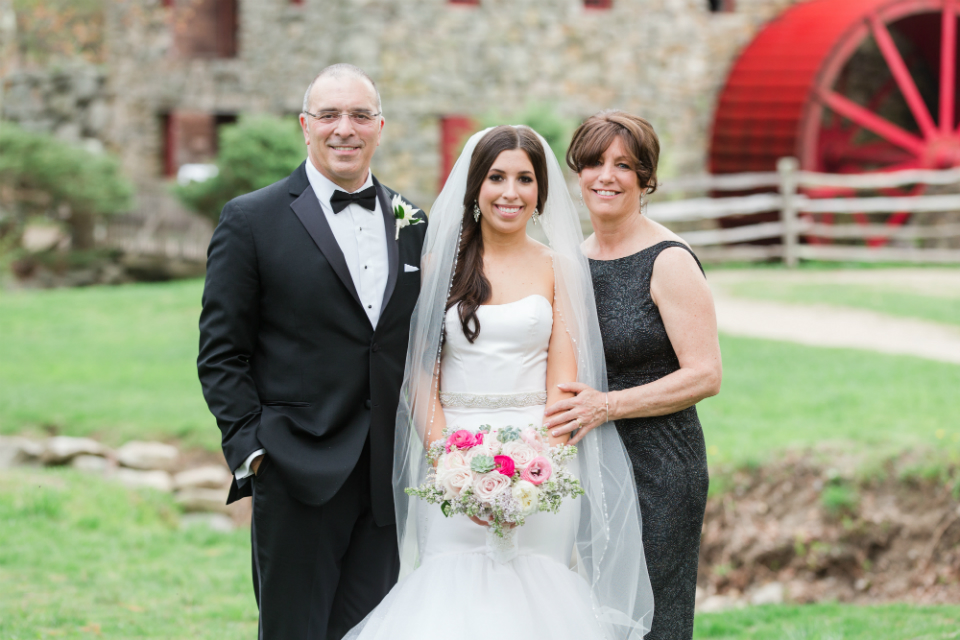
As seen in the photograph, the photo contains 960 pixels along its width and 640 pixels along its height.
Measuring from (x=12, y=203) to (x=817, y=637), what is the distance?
1453 centimetres

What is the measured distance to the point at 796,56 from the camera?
15383mm

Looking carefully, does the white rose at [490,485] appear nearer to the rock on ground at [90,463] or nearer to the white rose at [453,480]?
the white rose at [453,480]

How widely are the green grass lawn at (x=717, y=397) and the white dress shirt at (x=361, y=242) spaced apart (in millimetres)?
3859

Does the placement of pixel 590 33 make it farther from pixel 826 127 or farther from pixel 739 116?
pixel 826 127

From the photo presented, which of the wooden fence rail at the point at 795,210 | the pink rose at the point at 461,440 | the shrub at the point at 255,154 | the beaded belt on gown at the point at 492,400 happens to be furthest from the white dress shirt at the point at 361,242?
the wooden fence rail at the point at 795,210

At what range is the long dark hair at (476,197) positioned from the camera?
3307 millimetres

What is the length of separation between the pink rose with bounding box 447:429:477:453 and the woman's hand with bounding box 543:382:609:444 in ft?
0.95

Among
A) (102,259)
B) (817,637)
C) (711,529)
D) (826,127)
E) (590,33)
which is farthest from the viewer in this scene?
(826,127)

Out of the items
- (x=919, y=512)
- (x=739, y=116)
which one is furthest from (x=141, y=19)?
(x=919, y=512)

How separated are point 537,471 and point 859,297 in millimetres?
9858

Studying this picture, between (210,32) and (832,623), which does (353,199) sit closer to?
(832,623)

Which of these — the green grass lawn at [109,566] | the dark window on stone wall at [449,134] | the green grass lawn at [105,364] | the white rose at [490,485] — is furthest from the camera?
the dark window on stone wall at [449,134]

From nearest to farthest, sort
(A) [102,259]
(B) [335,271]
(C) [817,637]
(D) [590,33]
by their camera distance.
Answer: (B) [335,271]
(C) [817,637]
(D) [590,33]
(A) [102,259]

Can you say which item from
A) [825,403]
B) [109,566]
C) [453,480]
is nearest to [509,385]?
[453,480]
